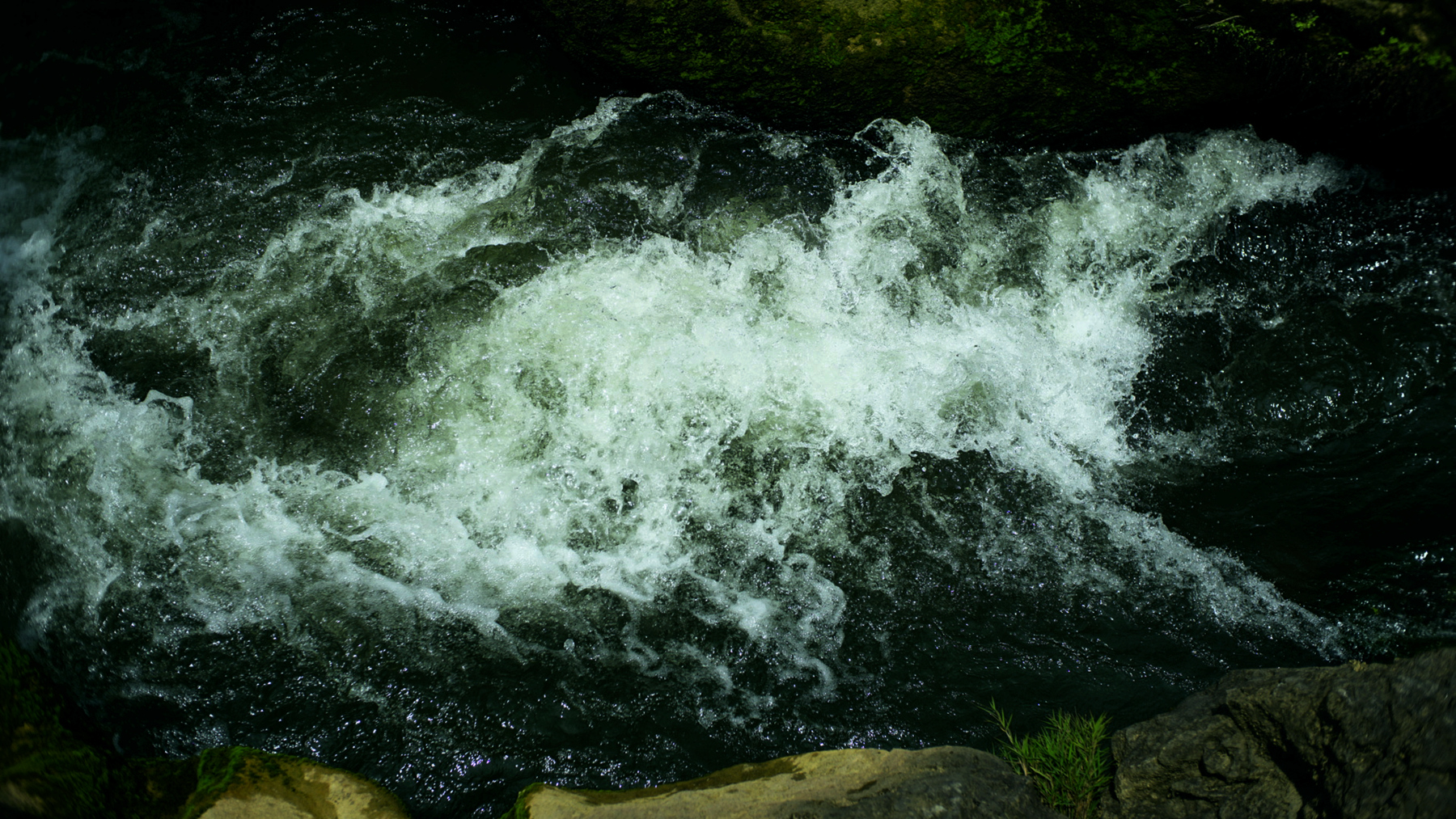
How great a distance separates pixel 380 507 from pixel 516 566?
676mm

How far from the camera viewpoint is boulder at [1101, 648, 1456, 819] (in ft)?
7.00

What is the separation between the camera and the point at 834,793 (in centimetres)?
267

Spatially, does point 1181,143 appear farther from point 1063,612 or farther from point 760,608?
point 760,608

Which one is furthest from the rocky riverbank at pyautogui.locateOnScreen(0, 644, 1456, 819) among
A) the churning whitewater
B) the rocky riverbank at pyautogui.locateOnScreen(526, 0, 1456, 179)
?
the rocky riverbank at pyautogui.locateOnScreen(526, 0, 1456, 179)

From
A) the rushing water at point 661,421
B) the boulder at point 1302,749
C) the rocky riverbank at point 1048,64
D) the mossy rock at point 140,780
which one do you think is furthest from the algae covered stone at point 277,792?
the rocky riverbank at point 1048,64

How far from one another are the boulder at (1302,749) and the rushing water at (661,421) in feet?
1.28

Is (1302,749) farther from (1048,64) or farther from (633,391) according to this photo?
(1048,64)

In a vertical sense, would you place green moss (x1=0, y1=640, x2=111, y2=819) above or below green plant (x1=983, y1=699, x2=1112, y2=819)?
above

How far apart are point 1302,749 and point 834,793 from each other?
1.54 meters

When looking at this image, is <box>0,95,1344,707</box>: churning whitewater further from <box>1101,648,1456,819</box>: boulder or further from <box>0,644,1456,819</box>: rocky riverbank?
<box>1101,648,1456,819</box>: boulder

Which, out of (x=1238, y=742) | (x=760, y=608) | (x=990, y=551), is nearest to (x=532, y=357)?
(x=760, y=608)

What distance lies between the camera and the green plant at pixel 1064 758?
2.83 metres

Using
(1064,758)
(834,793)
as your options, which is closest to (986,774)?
(1064,758)

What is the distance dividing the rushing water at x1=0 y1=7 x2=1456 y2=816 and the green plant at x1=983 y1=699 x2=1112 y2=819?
0.43 feet
